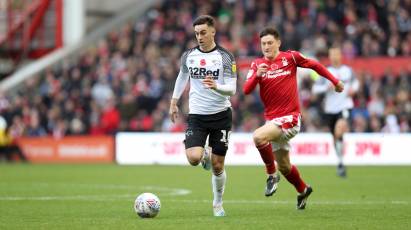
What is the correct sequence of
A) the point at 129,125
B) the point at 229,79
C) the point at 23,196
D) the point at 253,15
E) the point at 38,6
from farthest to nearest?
the point at 38,6, the point at 253,15, the point at 129,125, the point at 23,196, the point at 229,79

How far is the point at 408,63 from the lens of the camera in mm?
27672

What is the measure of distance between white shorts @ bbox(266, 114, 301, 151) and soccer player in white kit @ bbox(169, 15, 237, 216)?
78cm

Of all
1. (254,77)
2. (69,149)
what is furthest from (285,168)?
(69,149)

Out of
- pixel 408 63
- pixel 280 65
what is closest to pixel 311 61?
pixel 280 65

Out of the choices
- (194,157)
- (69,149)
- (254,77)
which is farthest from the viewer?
(69,149)

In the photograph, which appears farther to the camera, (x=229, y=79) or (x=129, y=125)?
(x=129, y=125)

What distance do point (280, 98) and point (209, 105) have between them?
118 centimetres

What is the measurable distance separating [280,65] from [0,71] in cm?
2805

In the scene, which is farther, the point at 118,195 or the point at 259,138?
the point at 118,195

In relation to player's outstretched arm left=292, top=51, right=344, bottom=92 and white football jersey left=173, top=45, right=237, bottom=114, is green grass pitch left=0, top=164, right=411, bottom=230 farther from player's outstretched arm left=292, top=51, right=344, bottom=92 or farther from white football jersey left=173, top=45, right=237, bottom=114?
player's outstretched arm left=292, top=51, right=344, bottom=92

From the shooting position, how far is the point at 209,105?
11.4 metres

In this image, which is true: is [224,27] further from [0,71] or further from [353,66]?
[0,71]

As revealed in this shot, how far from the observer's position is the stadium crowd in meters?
27.2

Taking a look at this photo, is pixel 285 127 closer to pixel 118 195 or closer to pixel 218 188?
pixel 218 188
